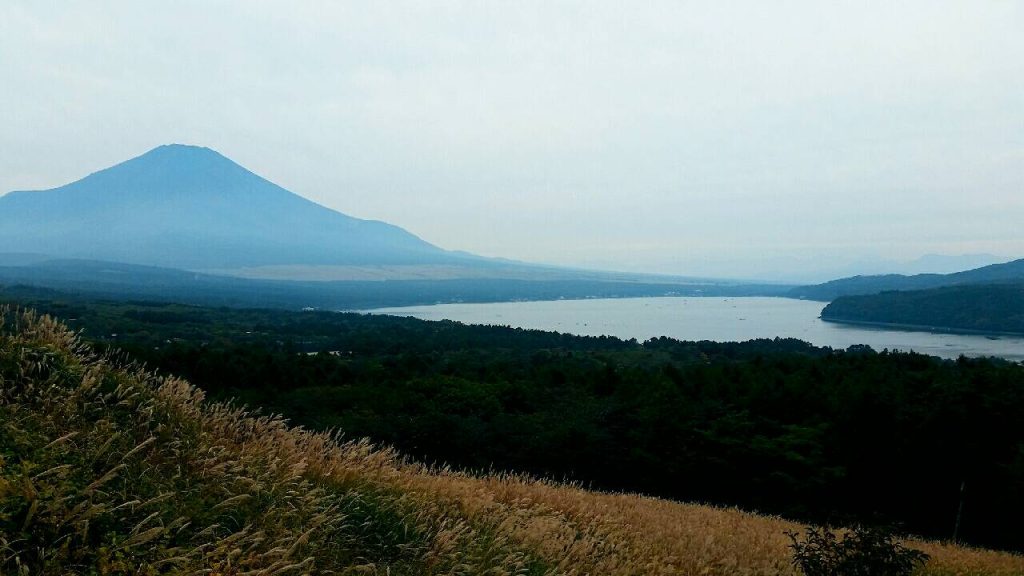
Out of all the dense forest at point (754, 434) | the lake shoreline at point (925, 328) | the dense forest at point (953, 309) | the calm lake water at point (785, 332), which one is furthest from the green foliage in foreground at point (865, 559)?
the dense forest at point (953, 309)

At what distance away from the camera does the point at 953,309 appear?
17100 cm

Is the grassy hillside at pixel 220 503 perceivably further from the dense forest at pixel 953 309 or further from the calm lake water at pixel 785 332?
the dense forest at pixel 953 309

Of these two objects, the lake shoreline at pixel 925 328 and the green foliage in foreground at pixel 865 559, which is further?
the lake shoreline at pixel 925 328

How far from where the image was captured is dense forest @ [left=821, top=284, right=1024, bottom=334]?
158125 millimetres

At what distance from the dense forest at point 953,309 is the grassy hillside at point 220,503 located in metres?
186

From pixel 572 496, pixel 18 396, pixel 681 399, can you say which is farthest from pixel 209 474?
pixel 681 399

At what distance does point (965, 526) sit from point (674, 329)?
5296 inches

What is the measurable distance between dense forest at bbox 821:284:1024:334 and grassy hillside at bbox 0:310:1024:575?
18571cm

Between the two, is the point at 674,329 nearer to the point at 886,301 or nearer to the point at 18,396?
the point at 886,301

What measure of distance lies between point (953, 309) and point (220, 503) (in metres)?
207

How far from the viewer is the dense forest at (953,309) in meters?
158

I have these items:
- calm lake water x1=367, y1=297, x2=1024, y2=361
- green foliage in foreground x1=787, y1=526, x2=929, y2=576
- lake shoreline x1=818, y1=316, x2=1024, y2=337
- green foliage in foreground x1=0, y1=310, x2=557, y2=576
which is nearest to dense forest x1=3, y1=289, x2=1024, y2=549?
green foliage in foreground x1=787, y1=526, x2=929, y2=576

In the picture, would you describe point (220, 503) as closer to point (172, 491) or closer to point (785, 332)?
point (172, 491)

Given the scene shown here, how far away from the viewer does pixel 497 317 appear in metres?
200
